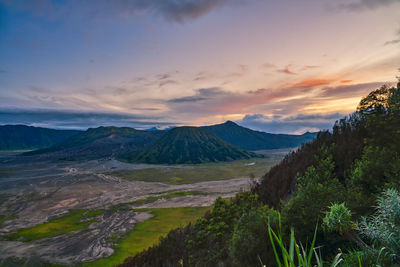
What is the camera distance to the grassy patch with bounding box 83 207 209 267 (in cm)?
3769

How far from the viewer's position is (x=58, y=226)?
5284 cm

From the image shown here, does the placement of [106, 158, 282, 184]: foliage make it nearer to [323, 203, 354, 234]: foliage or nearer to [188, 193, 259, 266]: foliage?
[188, 193, 259, 266]: foliage

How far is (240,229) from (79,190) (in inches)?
3630

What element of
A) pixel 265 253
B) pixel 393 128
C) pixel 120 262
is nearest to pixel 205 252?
pixel 265 253

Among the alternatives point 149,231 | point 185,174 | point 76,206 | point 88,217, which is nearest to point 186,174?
point 185,174

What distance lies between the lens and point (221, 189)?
90.4 meters

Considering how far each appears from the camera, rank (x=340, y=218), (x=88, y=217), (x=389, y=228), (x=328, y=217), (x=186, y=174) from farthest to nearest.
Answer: (x=186, y=174) → (x=88, y=217) → (x=328, y=217) → (x=340, y=218) → (x=389, y=228)

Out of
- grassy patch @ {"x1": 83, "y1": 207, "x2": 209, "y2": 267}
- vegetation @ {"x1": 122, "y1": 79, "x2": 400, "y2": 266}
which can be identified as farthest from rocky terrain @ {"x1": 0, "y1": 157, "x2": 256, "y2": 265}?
vegetation @ {"x1": 122, "y1": 79, "x2": 400, "y2": 266}

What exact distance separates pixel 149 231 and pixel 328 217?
4943 centimetres

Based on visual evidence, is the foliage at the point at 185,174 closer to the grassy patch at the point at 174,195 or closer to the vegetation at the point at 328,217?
the grassy patch at the point at 174,195

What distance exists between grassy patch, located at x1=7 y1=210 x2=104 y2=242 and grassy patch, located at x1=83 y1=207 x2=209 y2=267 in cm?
1533

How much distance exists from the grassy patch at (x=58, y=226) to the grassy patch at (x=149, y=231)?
15328 mm

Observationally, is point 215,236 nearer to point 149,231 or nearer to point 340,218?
point 340,218

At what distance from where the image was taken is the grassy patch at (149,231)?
124ft
